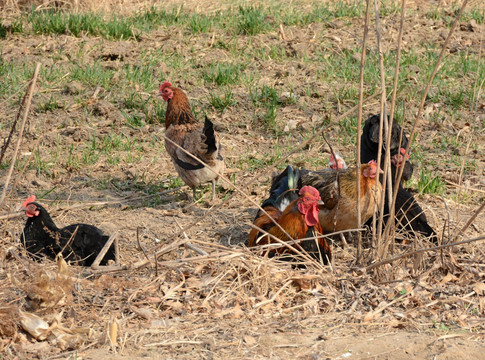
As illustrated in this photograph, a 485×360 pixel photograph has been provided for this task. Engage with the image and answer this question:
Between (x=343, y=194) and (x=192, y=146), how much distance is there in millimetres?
1592

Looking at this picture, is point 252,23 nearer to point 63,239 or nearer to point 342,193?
point 342,193

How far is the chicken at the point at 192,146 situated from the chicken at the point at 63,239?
4.04 feet

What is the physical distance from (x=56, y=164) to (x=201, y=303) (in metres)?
3.36

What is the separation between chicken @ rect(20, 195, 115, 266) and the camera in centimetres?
468

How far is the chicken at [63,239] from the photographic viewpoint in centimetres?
468

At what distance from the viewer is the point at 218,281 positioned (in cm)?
368

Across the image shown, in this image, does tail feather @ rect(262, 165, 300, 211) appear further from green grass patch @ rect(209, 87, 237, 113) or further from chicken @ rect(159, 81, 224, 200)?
green grass patch @ rect(209, 87, 237, 113)

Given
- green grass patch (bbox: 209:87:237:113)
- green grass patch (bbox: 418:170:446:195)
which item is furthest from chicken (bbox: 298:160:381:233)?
green grass patch (bbox: 209:87:237:113)

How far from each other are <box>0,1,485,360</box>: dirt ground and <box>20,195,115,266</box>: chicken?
0.21 meters

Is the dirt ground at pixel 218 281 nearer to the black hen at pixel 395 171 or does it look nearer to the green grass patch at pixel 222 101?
the black hen at pixel 395 171

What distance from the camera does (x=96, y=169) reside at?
251 inches

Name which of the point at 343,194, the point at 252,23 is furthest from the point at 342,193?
the point at 252,23

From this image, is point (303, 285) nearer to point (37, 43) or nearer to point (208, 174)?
point (208, 174)

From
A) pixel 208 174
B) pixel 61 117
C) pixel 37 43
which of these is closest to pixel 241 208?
pixel 208 174
